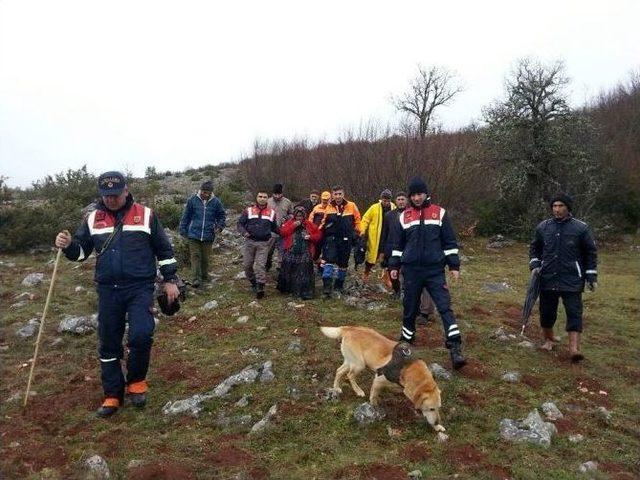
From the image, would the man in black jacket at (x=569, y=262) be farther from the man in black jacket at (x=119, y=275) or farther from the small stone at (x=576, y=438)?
the man in black jacket at (x=119, y=275)

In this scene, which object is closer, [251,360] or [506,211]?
[251,360]

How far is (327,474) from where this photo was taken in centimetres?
390

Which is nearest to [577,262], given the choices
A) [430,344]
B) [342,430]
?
[430,344]

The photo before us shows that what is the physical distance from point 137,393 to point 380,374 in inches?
95.5

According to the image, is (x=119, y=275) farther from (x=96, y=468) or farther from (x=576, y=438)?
(x=576, y=438)

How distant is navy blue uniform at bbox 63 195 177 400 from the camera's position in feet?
16.5

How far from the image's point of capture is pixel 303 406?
4.95 meters

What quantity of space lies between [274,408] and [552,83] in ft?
65.6

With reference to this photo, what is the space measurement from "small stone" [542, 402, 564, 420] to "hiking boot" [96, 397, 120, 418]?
411 centimetres

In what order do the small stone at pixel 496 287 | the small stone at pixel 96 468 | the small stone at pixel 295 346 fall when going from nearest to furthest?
1. the small stone at pixel 96 468
2. the small stone at pixel 295 346
3. the small stone at pixel 496 287

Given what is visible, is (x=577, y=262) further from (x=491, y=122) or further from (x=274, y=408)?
(x=491, y=122)

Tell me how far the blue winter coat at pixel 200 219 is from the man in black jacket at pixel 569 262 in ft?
19.4

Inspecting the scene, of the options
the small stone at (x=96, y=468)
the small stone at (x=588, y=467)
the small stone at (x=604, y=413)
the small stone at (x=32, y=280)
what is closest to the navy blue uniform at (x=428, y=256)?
the small stone at (x=604, y=413)

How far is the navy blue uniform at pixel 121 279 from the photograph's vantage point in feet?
16.5
